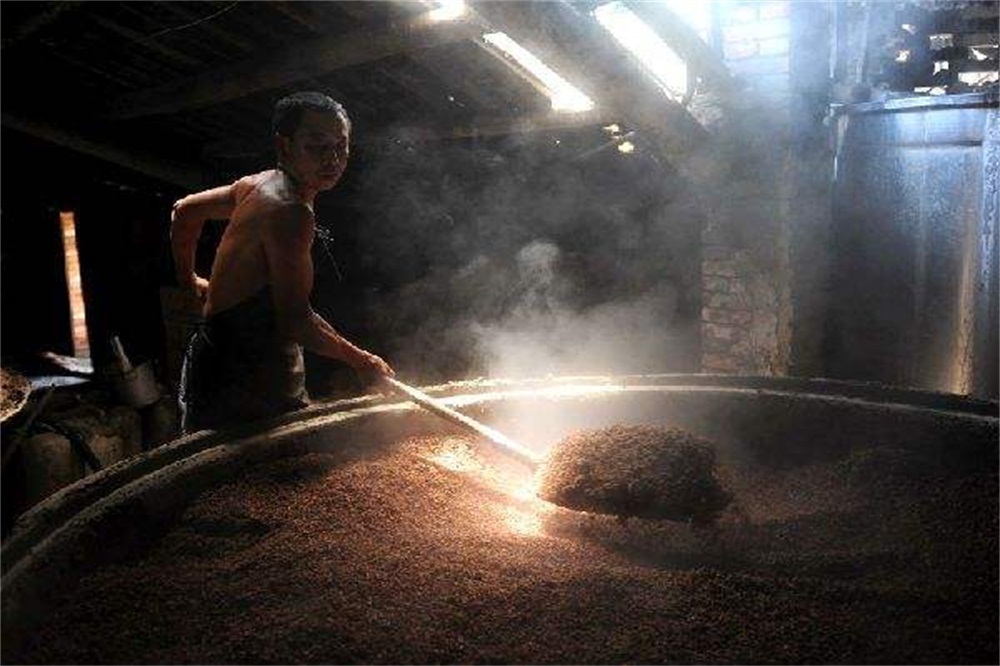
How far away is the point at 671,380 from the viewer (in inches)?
131

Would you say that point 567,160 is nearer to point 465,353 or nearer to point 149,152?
point 465,353

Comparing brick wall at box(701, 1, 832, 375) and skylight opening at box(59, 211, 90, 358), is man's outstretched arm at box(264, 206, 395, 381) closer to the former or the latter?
brick wall at box(701, 1, 832, 375)

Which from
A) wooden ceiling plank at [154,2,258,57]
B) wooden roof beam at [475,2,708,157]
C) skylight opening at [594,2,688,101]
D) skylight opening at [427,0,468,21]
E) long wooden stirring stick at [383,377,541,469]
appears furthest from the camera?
wooden ceiling plank at [154,2,258,57]

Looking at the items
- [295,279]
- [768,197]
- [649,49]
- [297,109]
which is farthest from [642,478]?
[649,49]

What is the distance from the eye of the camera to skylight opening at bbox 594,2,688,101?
437 cm

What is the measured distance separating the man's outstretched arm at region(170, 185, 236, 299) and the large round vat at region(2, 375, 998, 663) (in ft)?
3.89

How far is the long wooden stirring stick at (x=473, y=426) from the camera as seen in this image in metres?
2.67

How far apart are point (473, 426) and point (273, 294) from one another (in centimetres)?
104

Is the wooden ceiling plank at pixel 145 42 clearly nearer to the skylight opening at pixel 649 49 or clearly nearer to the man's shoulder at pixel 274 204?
the man's shoulder at pixel 274 204

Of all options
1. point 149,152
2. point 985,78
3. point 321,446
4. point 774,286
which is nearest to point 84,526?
point 321,446

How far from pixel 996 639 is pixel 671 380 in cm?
Answer: 184

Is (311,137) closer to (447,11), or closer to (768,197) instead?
(447,11)

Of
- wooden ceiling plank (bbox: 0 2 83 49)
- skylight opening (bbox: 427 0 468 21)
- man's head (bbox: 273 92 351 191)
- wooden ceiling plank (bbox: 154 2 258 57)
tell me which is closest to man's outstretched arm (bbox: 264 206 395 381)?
man's head (bbox: 273 92 351 191)

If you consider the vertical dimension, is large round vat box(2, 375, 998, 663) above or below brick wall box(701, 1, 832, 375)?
below
